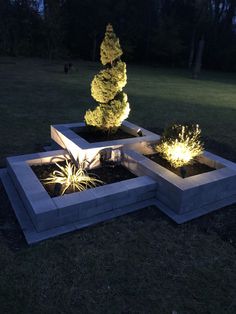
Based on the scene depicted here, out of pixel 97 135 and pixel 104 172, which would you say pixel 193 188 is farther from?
pixel 97 135

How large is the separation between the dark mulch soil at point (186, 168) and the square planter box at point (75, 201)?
0.71 meters

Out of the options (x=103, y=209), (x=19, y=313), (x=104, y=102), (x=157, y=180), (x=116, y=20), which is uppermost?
(x=116, y=20)

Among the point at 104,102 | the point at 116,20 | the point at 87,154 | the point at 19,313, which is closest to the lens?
the point at 19,313

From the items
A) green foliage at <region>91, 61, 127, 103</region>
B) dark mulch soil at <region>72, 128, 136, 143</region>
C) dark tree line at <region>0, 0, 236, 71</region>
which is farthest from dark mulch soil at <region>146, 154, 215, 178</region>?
dark tree line at <region>0, 0, 236, 71</region>

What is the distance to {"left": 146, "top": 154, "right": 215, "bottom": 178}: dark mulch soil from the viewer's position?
20.2ft

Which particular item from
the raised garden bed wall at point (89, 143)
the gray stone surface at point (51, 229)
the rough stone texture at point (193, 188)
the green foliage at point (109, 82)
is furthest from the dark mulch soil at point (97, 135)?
the gray stone surface at point (51, 229)

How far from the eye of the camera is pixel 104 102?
7.38m

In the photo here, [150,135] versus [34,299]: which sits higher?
[150,135]

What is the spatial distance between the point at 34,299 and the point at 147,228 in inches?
90.7

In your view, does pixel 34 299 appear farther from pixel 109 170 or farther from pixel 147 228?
pixel 109 170

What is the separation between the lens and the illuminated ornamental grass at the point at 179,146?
6391 millimetres

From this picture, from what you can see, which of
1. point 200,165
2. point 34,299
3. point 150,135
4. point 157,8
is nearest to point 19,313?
point 34,299

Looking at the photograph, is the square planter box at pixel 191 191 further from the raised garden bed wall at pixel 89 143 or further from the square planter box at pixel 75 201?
the raised garden bed wall at pixel 89 143

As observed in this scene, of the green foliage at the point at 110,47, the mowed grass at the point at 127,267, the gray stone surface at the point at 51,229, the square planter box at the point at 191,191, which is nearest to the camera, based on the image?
the mowed grass at the point at 127,267
